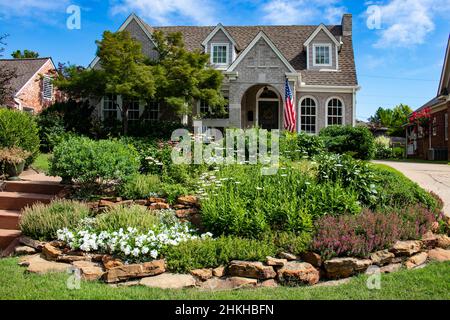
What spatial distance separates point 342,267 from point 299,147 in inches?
266

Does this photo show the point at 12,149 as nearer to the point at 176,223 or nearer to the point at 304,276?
the point at 176,223

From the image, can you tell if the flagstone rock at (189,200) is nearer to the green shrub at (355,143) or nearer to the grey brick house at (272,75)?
the green shrub at (355,143)

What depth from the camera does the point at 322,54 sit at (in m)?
21.4

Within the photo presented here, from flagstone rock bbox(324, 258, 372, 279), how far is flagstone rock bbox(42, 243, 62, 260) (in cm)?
407

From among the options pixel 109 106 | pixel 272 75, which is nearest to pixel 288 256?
pixel 272 75

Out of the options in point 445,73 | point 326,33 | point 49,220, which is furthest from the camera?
point 445,73

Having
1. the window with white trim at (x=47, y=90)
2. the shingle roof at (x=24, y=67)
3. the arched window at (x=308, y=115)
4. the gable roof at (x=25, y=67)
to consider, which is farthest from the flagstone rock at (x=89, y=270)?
the window with white trim at (x=47, y=90)

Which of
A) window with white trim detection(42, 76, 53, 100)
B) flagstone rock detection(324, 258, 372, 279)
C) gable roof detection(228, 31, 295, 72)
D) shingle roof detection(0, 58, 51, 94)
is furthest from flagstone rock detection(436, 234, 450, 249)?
window with white trim detection(42, 76, 53, 100)

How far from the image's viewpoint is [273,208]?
6.32 m

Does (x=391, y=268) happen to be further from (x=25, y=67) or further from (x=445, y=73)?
(x=25, y=67)

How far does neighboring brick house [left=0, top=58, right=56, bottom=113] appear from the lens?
29.3m

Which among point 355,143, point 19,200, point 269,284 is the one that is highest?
point 355,143

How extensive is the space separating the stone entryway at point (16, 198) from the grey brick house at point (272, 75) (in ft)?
28.7
